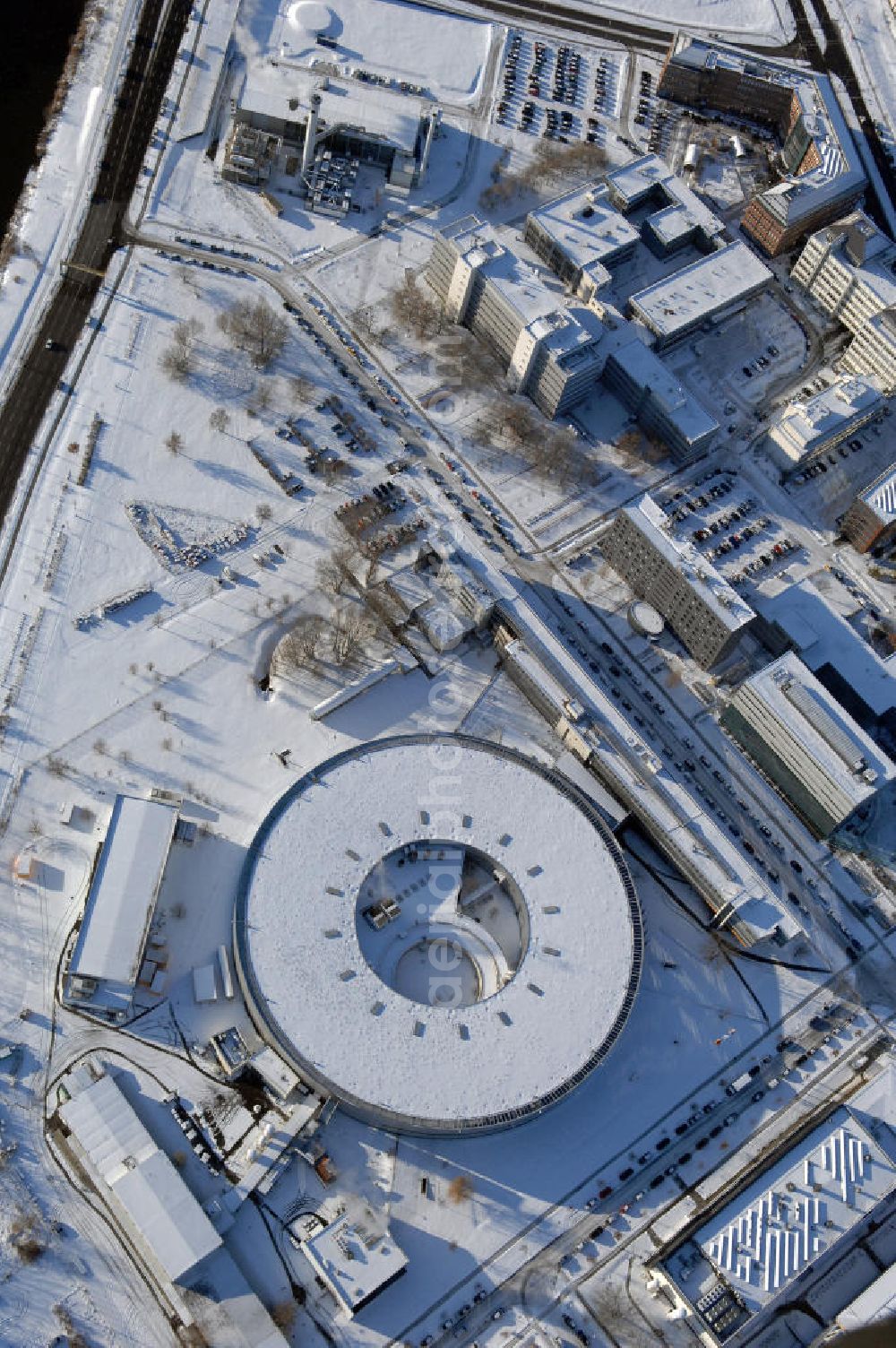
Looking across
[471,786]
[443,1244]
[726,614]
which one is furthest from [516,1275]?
[726,614]

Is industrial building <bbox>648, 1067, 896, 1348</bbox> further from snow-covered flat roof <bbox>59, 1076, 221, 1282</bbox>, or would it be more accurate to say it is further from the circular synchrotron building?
snow-covered flat roof <bbox>59, 1076, 221, 1282</bbox>

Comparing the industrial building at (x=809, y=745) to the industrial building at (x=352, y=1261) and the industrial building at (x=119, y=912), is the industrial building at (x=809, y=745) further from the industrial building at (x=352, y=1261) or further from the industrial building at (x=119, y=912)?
the industrial building at (x=119, y=912)

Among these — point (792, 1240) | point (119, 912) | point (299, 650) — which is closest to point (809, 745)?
point (792, 1240)

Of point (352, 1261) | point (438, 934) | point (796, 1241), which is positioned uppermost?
point (438, 934)

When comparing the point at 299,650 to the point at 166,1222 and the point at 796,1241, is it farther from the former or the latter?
the point at 796,1241

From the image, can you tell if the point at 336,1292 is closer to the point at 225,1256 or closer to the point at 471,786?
the point at 225,1256

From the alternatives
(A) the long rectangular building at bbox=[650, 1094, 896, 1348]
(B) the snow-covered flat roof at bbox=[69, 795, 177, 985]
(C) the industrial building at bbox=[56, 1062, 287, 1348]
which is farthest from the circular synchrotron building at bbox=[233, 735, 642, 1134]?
(A) the long rectangular building at bbox=[650, 1094, 896, 1348]

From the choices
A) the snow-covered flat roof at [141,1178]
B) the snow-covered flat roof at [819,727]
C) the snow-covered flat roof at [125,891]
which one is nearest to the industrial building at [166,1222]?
the snow-covered flat roof at [141,1178]
